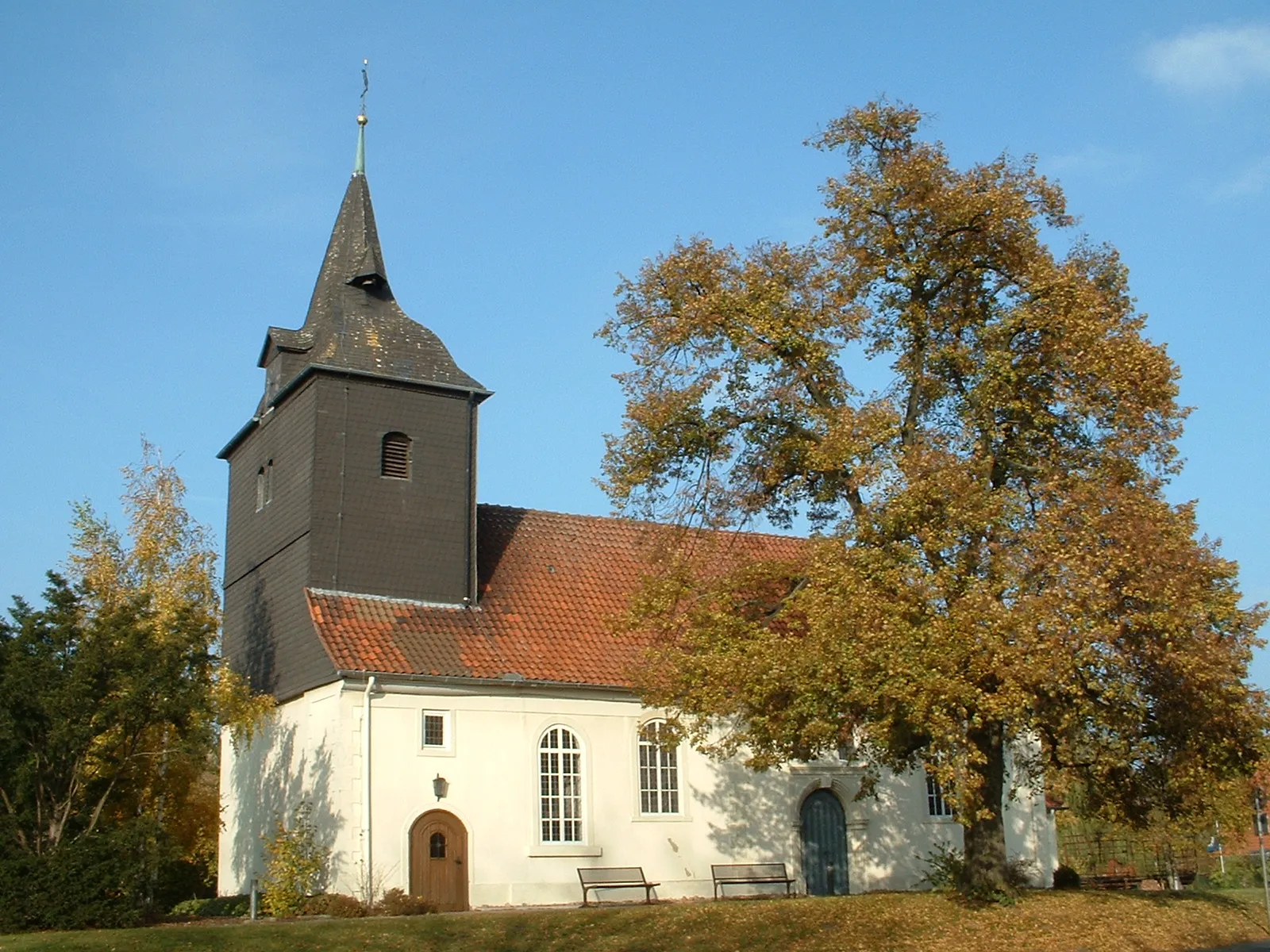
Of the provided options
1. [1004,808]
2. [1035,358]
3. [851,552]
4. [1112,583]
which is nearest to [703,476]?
[851,552]

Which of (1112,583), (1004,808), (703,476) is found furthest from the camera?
(1004,808)

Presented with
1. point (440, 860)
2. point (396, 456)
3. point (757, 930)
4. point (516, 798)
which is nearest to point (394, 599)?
point (396, 456)

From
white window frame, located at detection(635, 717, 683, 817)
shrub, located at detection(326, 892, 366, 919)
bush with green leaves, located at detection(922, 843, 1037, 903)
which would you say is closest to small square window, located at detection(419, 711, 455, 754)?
shrub, located at detection(326, 892, 366, 919)

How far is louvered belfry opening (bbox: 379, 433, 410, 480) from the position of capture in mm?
27719

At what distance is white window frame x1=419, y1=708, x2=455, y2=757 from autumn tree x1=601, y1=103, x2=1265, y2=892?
4844 mm

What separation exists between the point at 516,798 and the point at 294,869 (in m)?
4.38

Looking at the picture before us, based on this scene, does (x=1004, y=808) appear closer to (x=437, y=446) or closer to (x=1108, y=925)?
(x=1108, y=925)

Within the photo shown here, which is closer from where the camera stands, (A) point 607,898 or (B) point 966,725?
(B) point 966,725

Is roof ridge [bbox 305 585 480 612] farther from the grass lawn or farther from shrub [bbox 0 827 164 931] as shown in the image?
the grass lawn

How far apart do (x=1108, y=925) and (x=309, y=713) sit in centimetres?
1475

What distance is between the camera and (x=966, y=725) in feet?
63.9

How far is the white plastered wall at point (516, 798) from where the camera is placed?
24.1m

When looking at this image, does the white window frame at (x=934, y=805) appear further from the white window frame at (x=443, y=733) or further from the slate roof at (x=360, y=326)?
the slate roof at (x=360, y=326)

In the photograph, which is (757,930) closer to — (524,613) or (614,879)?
(614,879)
